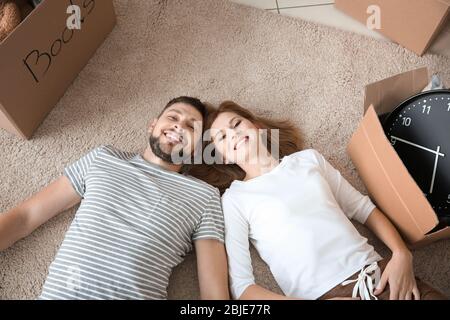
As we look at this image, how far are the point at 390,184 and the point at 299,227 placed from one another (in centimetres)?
28

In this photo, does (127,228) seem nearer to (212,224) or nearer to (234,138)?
(212,224)

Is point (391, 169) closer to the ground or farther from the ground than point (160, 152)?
closer to the ground

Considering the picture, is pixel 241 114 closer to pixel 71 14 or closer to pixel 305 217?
pixel 305 217

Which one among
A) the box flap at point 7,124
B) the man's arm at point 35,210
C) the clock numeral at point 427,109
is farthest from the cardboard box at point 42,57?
the clock numeral at point 427,109

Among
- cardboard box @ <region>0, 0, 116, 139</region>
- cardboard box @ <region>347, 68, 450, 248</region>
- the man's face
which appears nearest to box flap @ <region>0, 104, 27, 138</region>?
cardboard box @ <region>0, 0, 116, 139</region>

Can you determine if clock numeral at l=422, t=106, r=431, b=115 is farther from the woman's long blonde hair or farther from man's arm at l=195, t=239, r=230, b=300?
man's arm at l=195, t=239, r=230, b=300

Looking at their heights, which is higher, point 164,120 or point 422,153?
point 164,120

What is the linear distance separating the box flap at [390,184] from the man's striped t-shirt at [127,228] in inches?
17.4

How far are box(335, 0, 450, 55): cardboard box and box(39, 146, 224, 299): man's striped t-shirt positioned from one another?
0.92 metres

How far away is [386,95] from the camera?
110cm

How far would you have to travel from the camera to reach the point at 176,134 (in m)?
1.05

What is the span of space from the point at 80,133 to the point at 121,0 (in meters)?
0.64

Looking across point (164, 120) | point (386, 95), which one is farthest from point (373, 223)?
point (164, 120)

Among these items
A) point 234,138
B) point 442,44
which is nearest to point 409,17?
point 442,44
